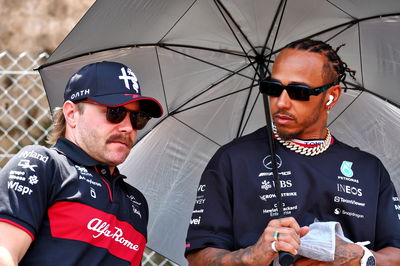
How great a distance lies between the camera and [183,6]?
3.18 metres

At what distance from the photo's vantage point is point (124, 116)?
292cm

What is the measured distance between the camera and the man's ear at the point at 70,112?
2.92 meters

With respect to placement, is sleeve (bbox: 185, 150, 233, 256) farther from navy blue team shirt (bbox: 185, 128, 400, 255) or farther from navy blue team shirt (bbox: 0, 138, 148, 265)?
navy blue team shirt (bbox: 0, 138, 148, 265)

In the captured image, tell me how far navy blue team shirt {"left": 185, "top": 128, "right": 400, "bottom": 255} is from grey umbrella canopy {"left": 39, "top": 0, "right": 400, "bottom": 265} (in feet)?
2.21

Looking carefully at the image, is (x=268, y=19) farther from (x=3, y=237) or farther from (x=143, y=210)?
(x=3, y=237)

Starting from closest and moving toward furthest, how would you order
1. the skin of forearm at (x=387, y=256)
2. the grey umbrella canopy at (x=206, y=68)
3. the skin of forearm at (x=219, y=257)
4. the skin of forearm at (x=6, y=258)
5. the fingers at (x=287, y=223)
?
the skin of forearm at (x=6, y=258) < the fingers at (x=287, y=223) < the skin of forearm at (x=219, y=257) < the skin of forearm at (x=387, y=256) < the grey umbrella canopy at (x=206, y=68)

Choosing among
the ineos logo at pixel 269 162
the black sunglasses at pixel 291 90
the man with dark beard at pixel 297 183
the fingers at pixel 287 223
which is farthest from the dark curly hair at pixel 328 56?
the fingers at pixel 287 223

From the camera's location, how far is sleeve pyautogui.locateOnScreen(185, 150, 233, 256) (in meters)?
2.79

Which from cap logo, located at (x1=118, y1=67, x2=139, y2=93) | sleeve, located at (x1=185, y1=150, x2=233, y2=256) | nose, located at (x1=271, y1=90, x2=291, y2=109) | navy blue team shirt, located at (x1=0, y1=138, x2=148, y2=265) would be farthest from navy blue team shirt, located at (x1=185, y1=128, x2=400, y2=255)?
cap logo, located at (x1=118, y1=67, x2=139, y2=93)

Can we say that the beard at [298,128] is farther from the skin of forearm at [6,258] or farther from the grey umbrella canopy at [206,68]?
the skin of forearm at [6,258]

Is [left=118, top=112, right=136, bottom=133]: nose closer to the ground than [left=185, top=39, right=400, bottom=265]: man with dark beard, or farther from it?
farther from it

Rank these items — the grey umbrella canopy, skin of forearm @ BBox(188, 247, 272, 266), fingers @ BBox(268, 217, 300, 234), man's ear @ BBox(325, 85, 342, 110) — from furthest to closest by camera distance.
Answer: the grey umbrella canopy → man's ear @ BBox(325, 85, 342, 110) → skin of forearm @ BBox(188, 247, 272, 266) → fingers @ BBox(268, 217, 300, 234)

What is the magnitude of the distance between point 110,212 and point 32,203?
399 mm

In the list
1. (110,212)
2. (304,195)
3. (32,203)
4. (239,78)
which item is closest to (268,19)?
(239,78)
